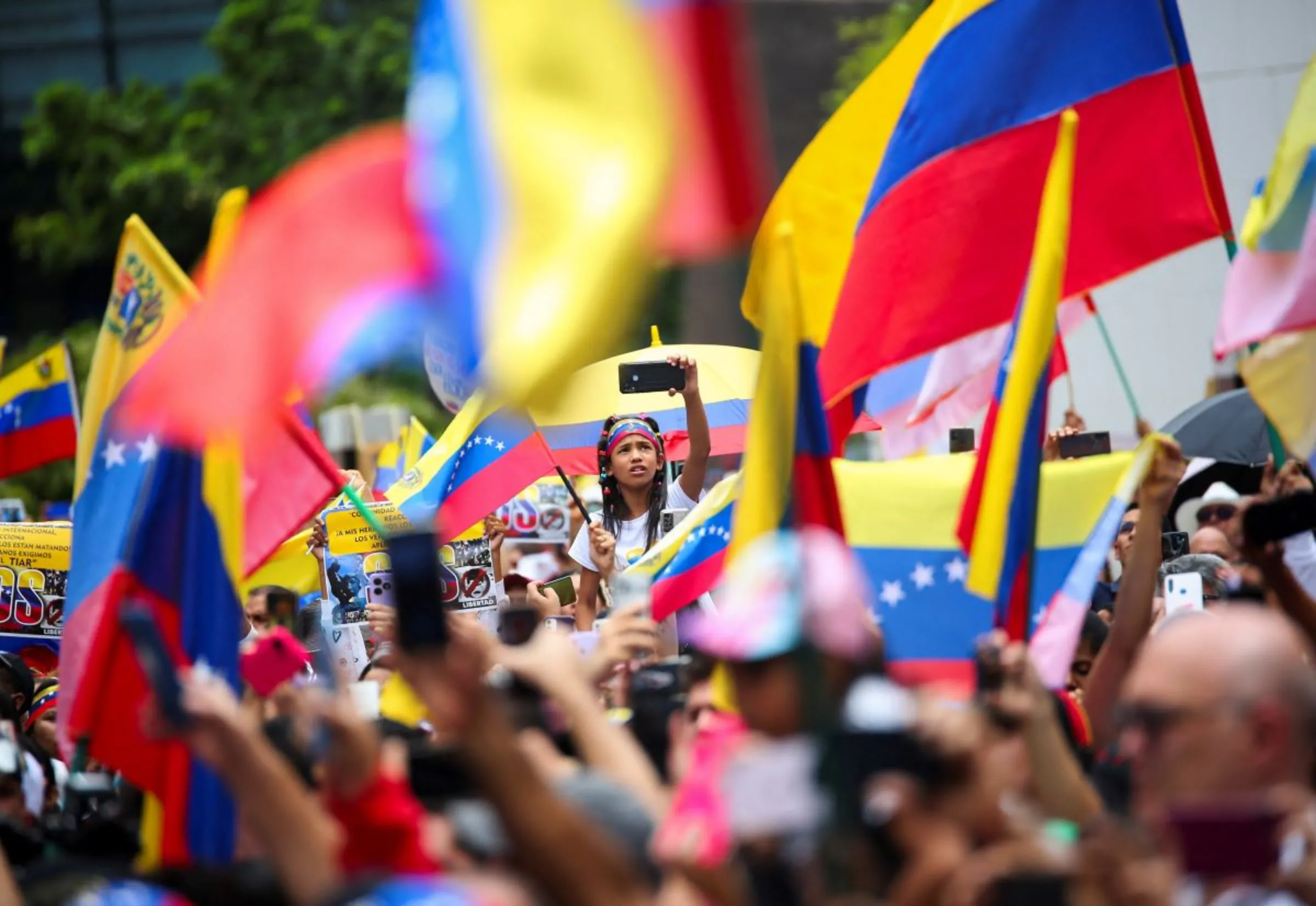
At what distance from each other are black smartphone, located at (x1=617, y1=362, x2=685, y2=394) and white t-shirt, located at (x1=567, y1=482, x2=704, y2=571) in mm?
370

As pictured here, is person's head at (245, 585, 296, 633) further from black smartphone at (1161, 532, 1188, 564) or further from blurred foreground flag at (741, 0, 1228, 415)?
black smartphone at (1161, 532, 1188, 564)

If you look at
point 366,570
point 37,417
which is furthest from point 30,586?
point 37,417

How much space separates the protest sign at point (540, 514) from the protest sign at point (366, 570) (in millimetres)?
2468

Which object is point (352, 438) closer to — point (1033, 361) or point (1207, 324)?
point (1207, 324)

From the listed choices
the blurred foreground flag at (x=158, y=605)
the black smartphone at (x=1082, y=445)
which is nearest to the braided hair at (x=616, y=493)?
the black smartphone at (x=1082, y=445)

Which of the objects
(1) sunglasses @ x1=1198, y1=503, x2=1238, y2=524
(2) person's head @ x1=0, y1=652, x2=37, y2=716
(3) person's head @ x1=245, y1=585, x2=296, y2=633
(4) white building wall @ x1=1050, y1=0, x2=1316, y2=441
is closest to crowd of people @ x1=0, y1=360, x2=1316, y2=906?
(3) person's head @ x1=245, y1=585, x2=296, y2=633

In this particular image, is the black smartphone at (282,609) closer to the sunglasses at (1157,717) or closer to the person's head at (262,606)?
the person's head at (262,606)

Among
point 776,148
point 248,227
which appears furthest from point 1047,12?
point 776,148

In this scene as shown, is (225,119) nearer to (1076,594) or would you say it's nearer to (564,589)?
(564,589)

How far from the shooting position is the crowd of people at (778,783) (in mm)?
2902

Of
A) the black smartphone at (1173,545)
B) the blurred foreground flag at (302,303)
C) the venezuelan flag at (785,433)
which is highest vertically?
the blurred foreground flag at (302,303)

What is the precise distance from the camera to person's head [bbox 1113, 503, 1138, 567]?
7360mm

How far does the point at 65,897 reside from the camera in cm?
370

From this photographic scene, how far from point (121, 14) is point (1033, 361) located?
1343 inches
